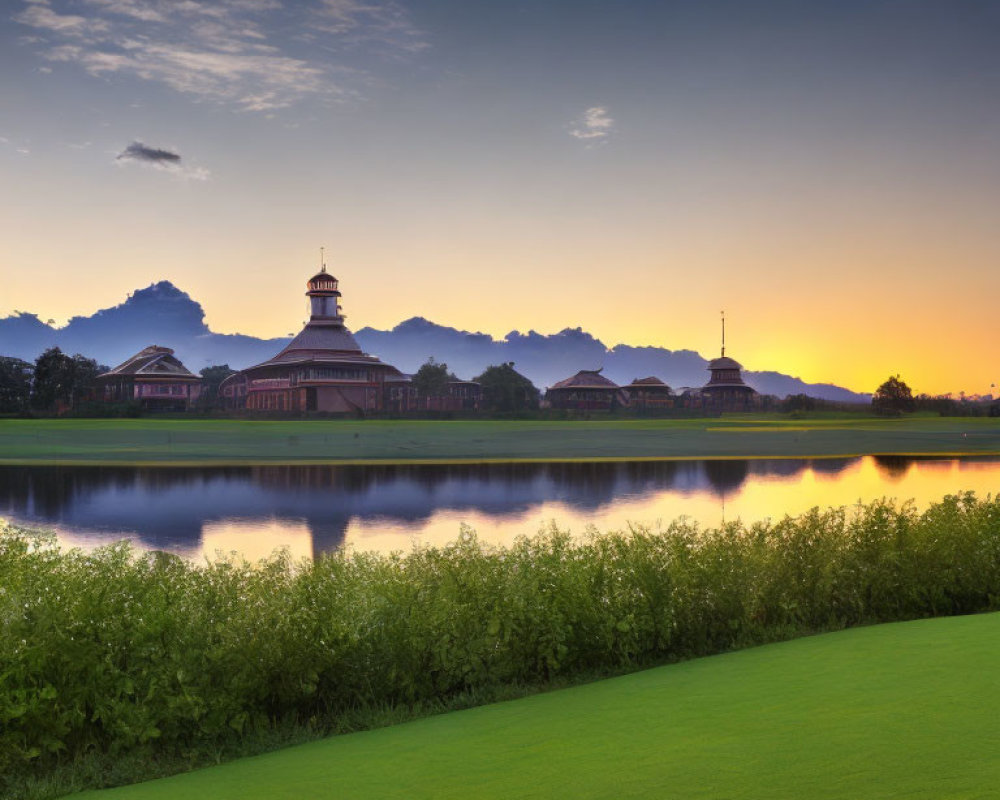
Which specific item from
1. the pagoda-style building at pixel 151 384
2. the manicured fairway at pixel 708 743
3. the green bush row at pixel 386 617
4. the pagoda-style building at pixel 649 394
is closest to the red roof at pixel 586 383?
the pagoda-style building at pixel 649 394

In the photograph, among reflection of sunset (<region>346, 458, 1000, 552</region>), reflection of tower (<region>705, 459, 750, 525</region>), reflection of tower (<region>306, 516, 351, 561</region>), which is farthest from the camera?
reflection of tower (<region>705, 459, 750, 525</region>)

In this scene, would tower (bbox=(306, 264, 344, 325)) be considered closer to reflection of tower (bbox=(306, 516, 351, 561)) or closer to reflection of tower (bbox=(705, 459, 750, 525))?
reflection of tower (bbox=(705, 459, 750, 525))

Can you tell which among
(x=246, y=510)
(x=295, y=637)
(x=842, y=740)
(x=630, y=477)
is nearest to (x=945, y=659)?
(x=842, y=740)

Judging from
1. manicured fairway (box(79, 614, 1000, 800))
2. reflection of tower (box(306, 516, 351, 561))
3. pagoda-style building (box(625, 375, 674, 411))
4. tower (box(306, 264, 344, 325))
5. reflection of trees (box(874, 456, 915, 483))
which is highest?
tower (box(306, 264, 344, 325))

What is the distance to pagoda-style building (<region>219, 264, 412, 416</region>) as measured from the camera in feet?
323

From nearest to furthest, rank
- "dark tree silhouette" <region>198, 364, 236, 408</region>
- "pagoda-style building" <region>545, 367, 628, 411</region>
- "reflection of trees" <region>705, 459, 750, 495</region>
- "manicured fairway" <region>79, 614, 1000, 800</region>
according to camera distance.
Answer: "manicured fairway" <region>79, 614, 1000, 800</region> → "reflection of trees" <region>705, 459, 750, 495</region> → "dark tree silhouette" <region>198, 364, 236, 408</region> → "pagoda-style building" <region>545, 367, 628, 411</region>

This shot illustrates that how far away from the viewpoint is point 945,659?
323 inches

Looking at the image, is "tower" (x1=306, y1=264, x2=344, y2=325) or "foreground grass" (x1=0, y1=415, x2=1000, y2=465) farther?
"tower" (x1=306, y1=264, x2=344, y2=325)

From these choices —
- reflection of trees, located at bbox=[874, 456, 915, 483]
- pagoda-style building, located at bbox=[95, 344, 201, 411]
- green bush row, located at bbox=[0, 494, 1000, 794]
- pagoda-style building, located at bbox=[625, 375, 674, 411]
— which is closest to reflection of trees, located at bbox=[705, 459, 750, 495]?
reflection of trees, located at bbox=[874, 456, 915, 483]

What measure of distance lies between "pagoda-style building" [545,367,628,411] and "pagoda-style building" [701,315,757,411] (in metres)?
23.5

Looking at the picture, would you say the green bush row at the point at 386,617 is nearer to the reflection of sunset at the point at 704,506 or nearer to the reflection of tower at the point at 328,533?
the reflection of sunset at the point at 704,506

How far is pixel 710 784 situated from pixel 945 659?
156 inches

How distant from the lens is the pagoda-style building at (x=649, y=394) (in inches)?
5408

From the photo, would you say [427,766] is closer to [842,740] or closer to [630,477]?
[842,740]
